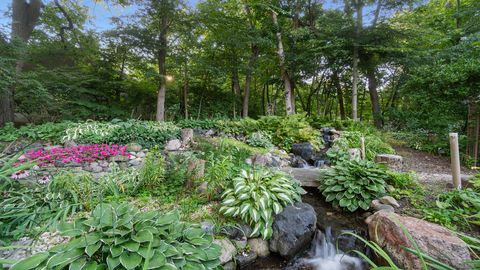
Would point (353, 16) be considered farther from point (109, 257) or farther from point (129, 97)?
point (109, 257)

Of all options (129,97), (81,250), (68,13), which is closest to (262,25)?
(129,97)

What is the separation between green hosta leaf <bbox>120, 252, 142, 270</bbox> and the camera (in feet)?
4.60

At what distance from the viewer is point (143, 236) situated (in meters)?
1.57

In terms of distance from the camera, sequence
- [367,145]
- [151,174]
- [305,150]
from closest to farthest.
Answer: [151,174] < [367,145] < [305,150]

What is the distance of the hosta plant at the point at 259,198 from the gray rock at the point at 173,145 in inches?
95.7

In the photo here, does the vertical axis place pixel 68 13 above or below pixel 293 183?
above

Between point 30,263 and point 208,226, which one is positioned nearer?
point 30,263

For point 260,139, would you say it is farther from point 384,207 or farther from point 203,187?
point 384,207

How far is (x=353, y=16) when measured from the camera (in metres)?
7.70


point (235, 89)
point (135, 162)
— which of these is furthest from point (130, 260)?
point (235, 89)

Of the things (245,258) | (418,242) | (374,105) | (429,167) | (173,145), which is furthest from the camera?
(374,105)

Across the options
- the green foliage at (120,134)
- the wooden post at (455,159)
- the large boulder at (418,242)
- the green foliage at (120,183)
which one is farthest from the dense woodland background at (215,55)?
the large boulder at (418,242)

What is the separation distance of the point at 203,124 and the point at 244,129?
4.31 feet

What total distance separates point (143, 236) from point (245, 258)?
1.22m
